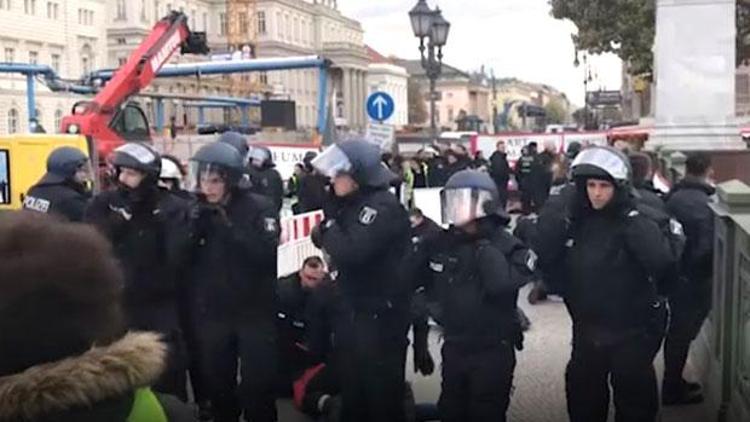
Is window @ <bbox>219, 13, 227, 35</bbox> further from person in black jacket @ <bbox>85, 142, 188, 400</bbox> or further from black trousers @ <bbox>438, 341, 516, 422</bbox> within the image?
black trousers @ <bbox>438, 341, 516, 422</bbox>

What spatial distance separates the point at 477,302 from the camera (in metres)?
5.71

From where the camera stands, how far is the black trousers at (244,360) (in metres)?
6.33

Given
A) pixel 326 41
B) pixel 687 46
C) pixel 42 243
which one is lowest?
pixel 42 243

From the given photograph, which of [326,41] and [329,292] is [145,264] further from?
[326,41]

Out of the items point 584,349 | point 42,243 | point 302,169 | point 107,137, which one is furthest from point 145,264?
point 107,137

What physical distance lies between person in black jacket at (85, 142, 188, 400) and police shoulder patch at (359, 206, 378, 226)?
42.8 inches

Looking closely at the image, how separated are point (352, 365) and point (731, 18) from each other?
1006 cm

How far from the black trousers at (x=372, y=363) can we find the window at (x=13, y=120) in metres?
70.5

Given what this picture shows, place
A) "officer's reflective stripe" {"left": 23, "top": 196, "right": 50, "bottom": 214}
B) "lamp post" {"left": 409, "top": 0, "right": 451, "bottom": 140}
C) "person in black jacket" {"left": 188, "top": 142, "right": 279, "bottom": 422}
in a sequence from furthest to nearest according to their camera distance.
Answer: "lamp post" {"left": 409, "top": 0, "right": 451, "bottom": 140} → "officer's reflective stripe" {"left": 23, "top": 196, "right": 50, "bottom": 214} → "person in black jacket" {"left": 188, "top": 142, "right": 279, "bottom": 422}

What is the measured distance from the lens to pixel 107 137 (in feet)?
73.2

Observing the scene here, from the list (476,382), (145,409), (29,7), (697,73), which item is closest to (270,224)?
(476,382)

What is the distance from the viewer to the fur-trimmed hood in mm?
1987

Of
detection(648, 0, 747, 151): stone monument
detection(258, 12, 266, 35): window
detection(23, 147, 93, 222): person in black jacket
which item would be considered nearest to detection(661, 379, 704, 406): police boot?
detection(23, 147, 93, 222): person in black jacket

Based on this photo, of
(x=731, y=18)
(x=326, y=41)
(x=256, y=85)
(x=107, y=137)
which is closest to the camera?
(x=731, y=18)
